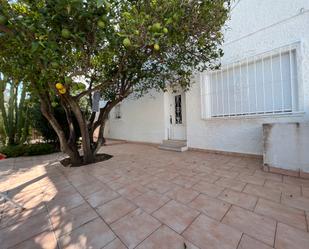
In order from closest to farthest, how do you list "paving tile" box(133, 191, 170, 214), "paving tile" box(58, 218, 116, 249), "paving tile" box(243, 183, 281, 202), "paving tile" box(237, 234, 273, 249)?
"paving tile" box(237, 234, 273, 249), "paving tile" box(58, 218, 116, 249), "paving tile" box(133, 191, 170, 214), "paving tile" box(243, 183, 281, 202)

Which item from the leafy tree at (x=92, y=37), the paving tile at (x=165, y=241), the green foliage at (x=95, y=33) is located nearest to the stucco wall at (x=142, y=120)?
the leafy tree at (x=92, y=37)

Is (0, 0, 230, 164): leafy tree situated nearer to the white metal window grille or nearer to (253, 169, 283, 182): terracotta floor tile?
(253, 169, 283, 182): terracotta floor tile

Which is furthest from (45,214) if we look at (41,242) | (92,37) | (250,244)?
(250,244)

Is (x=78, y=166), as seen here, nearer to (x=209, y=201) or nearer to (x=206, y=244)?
(x=209, y=201)

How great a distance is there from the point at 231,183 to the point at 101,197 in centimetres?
240

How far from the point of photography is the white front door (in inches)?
278

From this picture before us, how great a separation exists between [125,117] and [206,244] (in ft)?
30.0

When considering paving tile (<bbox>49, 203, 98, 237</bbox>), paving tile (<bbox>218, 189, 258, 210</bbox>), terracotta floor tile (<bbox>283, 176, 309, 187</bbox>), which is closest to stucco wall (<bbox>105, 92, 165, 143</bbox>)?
terracotta floor tile (<bbox>283, 176, 309, 187</bbox>)

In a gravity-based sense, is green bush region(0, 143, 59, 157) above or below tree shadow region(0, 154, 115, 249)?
above

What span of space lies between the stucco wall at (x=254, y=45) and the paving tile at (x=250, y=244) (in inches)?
141

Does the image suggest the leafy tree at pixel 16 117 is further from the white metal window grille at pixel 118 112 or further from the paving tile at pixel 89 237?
the paving tile at pixel 89 237

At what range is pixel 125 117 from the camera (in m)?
10.4

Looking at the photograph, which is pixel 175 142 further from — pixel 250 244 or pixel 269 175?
pixel 250 244

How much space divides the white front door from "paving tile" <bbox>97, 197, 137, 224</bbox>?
479 cm
